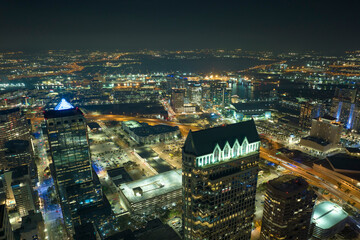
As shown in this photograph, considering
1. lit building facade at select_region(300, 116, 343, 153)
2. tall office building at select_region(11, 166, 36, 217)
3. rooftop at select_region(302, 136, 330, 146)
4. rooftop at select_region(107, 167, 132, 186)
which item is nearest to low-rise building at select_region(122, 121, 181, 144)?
rooftop at select_region(107, 167, 132, 186)

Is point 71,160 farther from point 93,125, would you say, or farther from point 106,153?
point 93,125

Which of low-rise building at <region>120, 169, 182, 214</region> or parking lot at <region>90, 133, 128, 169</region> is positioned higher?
low-rise building at <region>120, 169, 182, 214</region>

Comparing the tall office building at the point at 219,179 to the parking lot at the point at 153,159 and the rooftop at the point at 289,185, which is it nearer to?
the rooftop at the point at 289,185

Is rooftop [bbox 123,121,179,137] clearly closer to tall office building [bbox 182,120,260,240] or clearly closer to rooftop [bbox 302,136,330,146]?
rooftop [bbox 302,136,330,146]

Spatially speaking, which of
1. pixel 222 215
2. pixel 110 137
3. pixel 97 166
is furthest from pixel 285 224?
pixel 110 137

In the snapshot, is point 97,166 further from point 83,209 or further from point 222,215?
point 222,215

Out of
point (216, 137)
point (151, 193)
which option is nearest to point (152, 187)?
point (151, 193)
